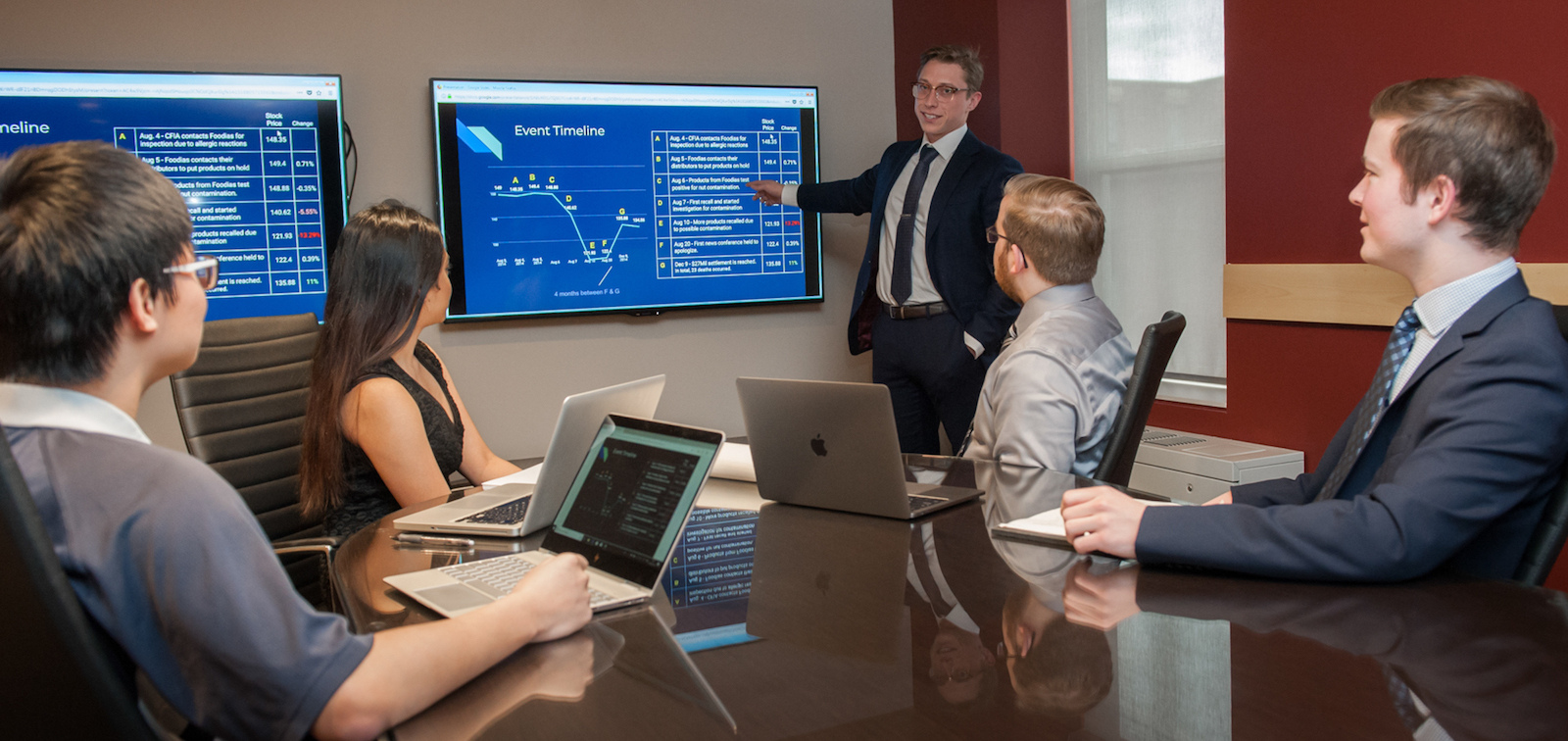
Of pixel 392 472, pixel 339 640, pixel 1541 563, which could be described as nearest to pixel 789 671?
pixel 339 640

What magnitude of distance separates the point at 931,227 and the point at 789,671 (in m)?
2.72

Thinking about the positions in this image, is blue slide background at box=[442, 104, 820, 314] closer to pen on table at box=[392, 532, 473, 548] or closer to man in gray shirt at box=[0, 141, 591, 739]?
pen on table at box=[392, 532, 473, 548]

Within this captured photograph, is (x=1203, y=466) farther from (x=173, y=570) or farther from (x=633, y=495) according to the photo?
(x=173, y=570)

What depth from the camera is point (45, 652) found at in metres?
0.78

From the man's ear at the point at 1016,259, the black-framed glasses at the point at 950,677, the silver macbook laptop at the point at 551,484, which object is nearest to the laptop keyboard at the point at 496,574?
the silver macbook laptop at the point at 551,484

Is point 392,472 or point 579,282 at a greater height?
point 579,282

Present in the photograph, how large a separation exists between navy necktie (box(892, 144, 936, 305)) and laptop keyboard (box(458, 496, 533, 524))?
211 cm

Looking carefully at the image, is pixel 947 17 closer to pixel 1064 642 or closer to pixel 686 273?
pixel 686 273

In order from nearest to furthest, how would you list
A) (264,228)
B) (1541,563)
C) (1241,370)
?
(1541,563) → (1241,370) → (264,228)

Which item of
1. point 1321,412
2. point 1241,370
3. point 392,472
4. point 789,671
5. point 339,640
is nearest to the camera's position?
point 339,640

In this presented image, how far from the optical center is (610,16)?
3930 mm

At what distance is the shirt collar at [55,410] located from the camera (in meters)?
0.87

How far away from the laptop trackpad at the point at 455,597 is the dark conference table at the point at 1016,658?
1.0 inches

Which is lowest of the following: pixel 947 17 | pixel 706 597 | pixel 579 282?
pixel 706 597
